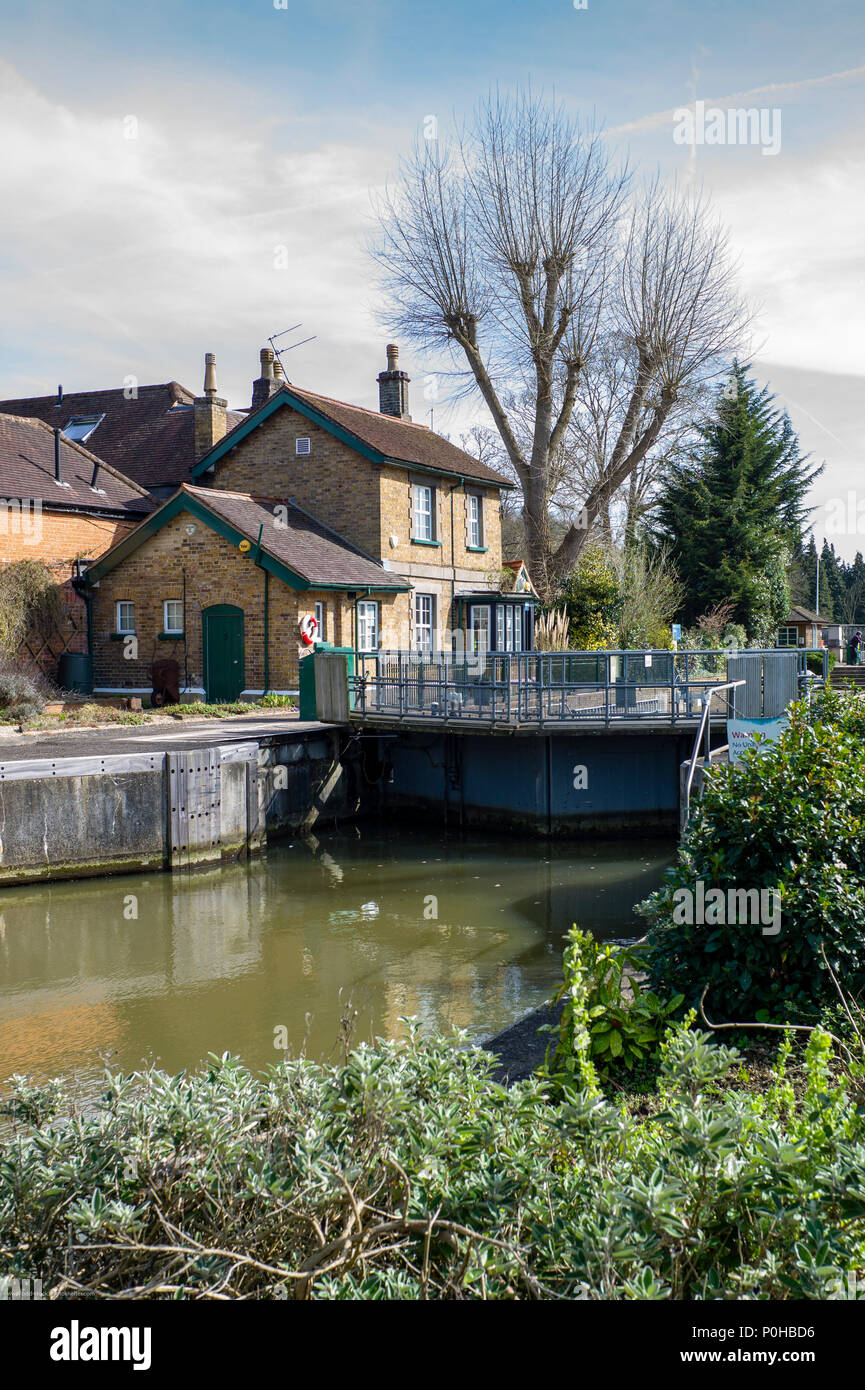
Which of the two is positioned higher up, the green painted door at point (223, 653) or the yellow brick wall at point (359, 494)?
the yellow brick wall at point (359, 494)

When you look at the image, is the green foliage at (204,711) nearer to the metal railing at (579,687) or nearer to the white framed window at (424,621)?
the metal railing at (579,687)

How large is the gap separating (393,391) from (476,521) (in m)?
5.15

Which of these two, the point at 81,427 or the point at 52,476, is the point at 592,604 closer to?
the point at 52,476

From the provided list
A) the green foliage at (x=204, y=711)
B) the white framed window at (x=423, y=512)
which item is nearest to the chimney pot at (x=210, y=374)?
the white framed window at (x=423, y=512)

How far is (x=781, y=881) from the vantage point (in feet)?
17.9

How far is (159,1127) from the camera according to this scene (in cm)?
328

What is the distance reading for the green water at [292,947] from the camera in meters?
9.34

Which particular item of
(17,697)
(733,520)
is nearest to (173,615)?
(17,697)

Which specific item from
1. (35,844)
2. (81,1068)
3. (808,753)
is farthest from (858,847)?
(35,844)

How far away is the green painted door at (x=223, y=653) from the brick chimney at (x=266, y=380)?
34.0 ft

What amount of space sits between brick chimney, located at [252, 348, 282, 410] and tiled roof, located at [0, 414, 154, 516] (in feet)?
17.3
